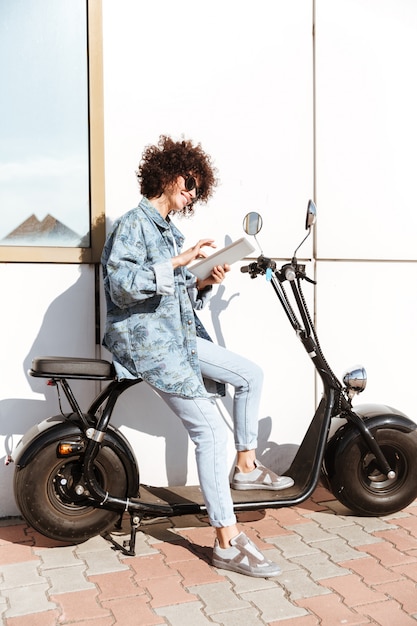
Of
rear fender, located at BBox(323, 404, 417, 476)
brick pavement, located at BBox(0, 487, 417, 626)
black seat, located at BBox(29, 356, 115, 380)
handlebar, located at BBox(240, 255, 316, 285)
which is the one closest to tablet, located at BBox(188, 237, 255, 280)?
handlebar, located at BBox(240, 255, 316, 285)

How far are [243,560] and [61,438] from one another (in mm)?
1053

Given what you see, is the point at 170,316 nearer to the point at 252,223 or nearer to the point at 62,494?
the point at 252,223

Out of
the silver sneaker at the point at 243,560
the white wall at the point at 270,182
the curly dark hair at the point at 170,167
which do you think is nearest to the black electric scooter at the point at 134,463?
the silver sneaker at the point at 243,560

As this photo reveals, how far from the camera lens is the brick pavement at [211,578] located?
300cm

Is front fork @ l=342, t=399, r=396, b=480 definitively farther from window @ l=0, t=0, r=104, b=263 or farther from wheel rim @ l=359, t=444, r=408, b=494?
window @ l=0, t=0, r=104, b=263

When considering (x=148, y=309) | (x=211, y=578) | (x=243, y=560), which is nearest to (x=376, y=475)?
(x=243, y=560)

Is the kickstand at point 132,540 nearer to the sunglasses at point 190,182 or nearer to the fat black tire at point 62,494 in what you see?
the fat black tire at point 62,494

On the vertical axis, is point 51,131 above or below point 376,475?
above

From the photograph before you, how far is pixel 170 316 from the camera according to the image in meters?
3.54

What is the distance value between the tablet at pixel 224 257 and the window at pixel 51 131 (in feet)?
3.02

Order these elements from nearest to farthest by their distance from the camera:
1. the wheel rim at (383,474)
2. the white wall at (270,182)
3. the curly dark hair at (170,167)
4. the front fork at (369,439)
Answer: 1. the curly dark hair at (170,167)
2. the front fork at (369,439)
3. the wheel rim at (383,474)
4. the white wall at (270,182)

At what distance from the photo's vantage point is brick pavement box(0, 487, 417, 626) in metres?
3.00

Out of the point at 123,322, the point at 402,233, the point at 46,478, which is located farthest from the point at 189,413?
the point at 402,233

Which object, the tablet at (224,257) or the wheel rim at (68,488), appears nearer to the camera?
the tablet at (224,257)
